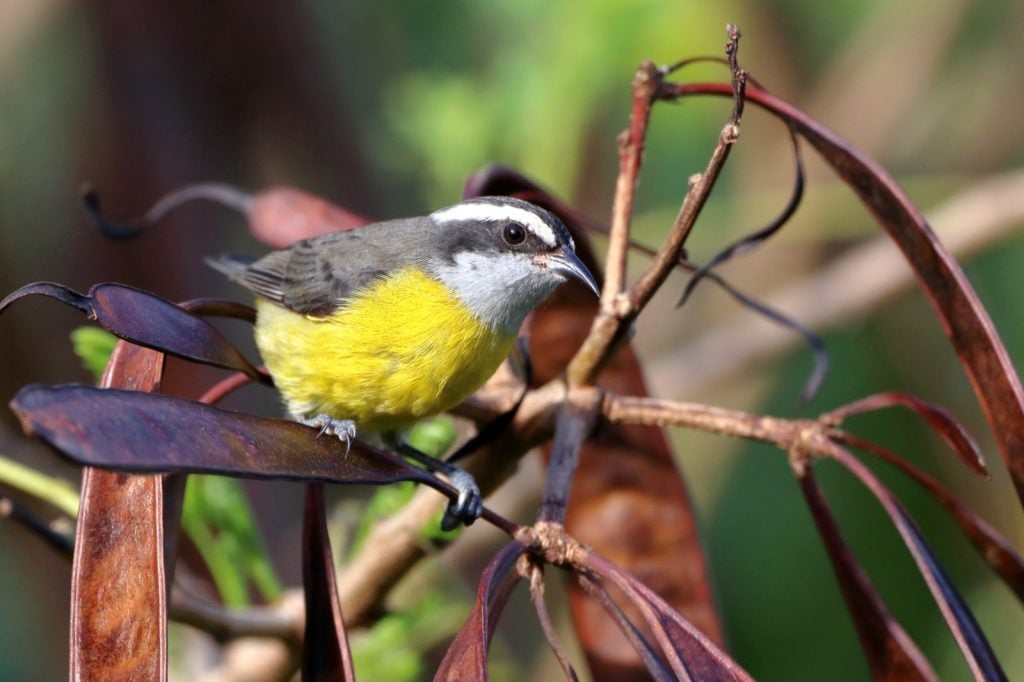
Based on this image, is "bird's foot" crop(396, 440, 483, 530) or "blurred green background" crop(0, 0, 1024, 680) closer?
"bird's foot" crop(396, 440, 483, 530)

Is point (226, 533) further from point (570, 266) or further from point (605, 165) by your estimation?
point (605, 165)

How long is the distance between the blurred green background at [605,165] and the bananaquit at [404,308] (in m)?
0.64

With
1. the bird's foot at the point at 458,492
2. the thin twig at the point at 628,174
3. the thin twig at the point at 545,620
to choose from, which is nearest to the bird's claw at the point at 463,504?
the bird's foot at the point at 458,492

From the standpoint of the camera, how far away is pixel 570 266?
6.07 ft

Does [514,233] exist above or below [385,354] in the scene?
above

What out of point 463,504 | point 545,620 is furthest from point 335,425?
point 545,620

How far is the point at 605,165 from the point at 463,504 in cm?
230

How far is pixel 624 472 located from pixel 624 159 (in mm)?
538

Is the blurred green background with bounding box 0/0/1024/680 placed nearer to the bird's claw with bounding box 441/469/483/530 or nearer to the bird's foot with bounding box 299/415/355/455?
the bird's foot with bounding box 299/415/355/455

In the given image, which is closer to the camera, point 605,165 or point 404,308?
→ point 404,308

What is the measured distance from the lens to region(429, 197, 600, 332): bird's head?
1910 mm

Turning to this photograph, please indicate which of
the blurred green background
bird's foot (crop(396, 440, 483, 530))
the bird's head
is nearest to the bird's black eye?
the bird's head

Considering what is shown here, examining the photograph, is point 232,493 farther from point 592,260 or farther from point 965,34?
point 965,34

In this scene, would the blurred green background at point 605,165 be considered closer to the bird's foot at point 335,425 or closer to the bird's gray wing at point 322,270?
the bird's gray wing at point 322,270
